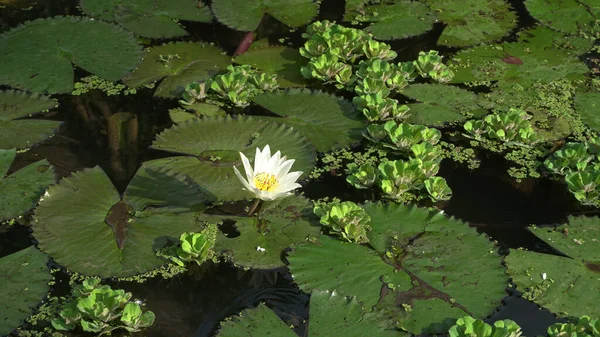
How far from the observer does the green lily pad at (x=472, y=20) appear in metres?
5.42

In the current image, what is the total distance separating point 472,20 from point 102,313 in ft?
12.6

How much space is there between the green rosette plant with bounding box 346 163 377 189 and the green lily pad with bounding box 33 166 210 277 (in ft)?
2.81

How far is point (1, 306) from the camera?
10.1ft

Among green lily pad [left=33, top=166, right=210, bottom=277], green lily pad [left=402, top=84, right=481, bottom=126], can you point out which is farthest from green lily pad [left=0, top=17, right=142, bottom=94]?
green lily pad [left=402, top=84, right=481, bottom=126]

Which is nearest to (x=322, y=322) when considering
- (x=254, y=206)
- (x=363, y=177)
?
(x=254, y=206)

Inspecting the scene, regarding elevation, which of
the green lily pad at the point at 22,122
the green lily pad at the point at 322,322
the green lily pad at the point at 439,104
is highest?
the green lily pad at the point at 22,122

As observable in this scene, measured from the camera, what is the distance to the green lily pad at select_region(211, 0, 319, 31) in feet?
17.5

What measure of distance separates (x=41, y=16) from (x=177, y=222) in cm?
274

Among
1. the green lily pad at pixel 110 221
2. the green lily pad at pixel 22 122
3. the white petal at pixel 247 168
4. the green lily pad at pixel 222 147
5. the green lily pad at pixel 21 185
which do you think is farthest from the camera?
the green lily pad at pixel 22 122

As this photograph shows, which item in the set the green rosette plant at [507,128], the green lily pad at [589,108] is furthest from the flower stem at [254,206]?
the green lily pad at [589,108]

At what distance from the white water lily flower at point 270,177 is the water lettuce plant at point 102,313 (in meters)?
0.75

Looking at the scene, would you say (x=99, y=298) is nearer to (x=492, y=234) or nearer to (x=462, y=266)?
(x=462, y=266)

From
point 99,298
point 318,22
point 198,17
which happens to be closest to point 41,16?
point 198,17

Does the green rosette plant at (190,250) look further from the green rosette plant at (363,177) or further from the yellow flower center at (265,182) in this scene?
the green rosette plant at (363,177)
